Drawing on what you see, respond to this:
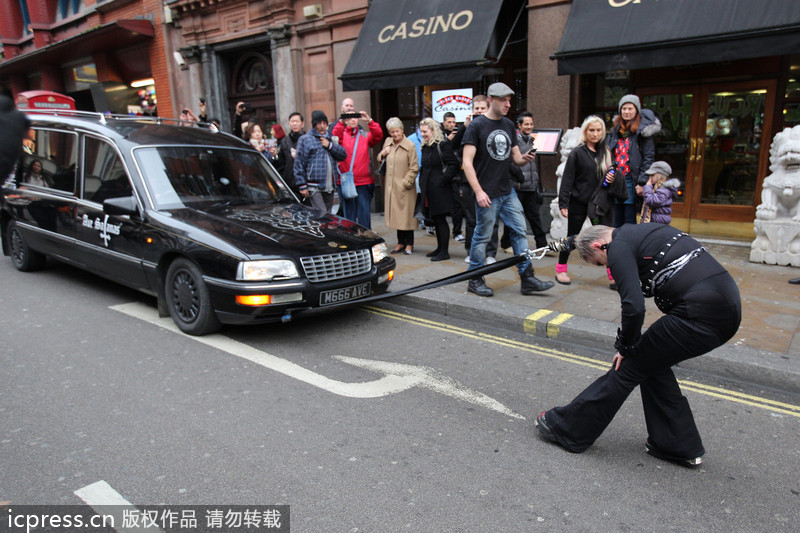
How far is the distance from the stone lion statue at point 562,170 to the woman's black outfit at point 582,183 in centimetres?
190

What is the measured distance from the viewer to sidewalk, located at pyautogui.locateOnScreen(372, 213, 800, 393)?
429 centimetres

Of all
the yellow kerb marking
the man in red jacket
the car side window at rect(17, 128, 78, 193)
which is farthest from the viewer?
the man in red jacket

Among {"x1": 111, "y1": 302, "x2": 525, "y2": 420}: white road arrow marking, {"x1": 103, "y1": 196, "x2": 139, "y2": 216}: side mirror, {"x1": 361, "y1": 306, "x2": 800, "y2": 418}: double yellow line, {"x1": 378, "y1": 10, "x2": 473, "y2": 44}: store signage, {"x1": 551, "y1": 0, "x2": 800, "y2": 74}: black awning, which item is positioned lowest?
{"x1": 361, "y1": 306, "x2": 800, "y2": 418}: double yellow line

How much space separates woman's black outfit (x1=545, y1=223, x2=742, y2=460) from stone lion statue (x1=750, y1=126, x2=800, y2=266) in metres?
4.85

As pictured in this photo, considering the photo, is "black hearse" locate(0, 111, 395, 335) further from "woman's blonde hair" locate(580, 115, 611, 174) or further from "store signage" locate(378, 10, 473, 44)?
"store signage" locate(378, 10, 473, 44)

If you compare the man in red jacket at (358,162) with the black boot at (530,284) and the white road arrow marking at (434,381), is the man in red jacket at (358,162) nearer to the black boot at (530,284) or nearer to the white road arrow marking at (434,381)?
the black boot at (530,284)

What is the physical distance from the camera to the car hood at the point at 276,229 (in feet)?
16.0

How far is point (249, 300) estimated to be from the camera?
469 cm

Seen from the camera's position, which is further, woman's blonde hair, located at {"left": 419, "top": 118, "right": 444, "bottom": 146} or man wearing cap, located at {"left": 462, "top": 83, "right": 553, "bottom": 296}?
woman's blonde hair, located at {"left": 419, "top": 118, "right": 444, "bottom": 146}

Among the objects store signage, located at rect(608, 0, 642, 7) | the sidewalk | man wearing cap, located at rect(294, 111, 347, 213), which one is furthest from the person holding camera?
store signage, located at rect(608, 0, 642, 7)

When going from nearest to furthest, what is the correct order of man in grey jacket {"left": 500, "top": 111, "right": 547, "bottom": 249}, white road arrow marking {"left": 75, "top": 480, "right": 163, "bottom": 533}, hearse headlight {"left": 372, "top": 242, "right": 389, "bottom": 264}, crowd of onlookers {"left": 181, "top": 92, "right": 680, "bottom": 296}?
white road arrow marking {"left": 75, "top": 480, "right": 163, "bottom": 533} → hearse headlight {"left": 372, "top": 242, "right": 389, "bottom": 264} → crowd of onlookers {"left": 181, "top": 92, "right": 680, "bottom": 296} → man in grey jacket {"left": 500, "top": 111, "right": 547, "bottom": 249}

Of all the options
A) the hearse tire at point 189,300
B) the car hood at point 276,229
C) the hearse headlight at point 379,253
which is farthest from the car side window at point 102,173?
the hearse headlight at point 379,253

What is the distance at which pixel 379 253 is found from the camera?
558 centimetres

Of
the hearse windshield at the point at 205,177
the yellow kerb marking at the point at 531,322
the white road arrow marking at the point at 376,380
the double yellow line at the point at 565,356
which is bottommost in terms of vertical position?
the double yellow line at the point at 565,356
